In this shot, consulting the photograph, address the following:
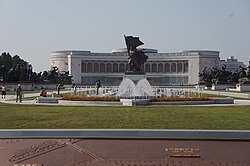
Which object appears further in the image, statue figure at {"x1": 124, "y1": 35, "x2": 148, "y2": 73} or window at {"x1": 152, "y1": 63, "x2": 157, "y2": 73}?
window at {"x1": 152, "y1": 63, "x2": 157, "y2": 73}

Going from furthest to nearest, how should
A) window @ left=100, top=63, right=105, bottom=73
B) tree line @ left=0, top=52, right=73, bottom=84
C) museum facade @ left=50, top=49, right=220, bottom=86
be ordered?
1. window @ left=100, top=63, right=105, bottom=73
2. museum facade @ left=50, top=49, right=220, bottom=86
3. tree line @ left=0, top=52, right=73, bottom=84

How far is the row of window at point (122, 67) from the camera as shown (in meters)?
105

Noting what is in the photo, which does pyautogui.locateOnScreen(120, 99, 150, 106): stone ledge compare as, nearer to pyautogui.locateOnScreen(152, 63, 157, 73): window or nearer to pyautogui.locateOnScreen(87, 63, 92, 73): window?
pyautogui.locateOnScreen(152, 63, 157, 73): window

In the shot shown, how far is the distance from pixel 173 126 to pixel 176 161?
5.29 m

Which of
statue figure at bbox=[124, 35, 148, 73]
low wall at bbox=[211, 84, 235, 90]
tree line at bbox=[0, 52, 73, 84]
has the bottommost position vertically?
low wall at bbox=[211, 84, 235, 90]

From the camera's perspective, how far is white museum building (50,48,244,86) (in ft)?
336

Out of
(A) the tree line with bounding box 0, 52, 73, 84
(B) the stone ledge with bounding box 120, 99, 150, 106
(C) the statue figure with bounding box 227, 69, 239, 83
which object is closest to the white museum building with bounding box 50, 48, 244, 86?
(A) the tree line with bounding box 0, 52, 73, 84

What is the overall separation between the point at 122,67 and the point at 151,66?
8.69 m

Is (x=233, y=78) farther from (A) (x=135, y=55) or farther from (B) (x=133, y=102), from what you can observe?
(B) (x=133, y=102)

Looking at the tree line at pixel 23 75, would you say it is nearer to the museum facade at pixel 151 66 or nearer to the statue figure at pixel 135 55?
the statue figure at pixel 135 55

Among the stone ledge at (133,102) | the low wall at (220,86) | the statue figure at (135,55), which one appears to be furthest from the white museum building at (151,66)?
the stone ledge at (133,102)

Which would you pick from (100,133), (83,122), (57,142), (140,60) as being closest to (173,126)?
(83,122)

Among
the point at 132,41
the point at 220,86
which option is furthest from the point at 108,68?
the point at 132,41

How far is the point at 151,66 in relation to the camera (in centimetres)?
10725
